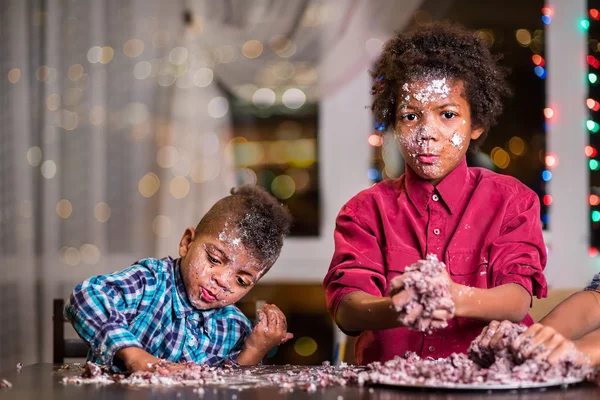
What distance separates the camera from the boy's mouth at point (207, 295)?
1.62 m

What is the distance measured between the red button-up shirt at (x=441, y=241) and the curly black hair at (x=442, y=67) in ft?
0.45

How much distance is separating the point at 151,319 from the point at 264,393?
568 millimetres

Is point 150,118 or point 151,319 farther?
point 150,118

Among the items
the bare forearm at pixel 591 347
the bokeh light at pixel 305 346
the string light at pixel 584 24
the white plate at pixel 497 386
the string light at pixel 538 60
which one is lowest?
the bokeh light at pixel 305 346

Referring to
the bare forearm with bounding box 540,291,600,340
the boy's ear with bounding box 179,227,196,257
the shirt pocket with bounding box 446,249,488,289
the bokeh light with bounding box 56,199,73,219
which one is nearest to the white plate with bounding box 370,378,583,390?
the bare forearm with bounding box 540,291,600,340

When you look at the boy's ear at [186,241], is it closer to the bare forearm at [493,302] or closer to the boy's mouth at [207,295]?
the boy's mouth at [207,295]

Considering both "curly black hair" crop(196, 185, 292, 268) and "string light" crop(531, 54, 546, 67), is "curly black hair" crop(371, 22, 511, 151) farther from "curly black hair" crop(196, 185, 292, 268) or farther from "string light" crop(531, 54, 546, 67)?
"string light" crop(531, 54, 546, 67)

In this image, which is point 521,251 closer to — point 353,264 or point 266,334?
point 353,264

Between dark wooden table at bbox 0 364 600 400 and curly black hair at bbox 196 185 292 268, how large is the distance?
0.54m

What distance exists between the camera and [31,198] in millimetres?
3346

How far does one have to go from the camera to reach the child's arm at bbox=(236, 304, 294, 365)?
1650mm

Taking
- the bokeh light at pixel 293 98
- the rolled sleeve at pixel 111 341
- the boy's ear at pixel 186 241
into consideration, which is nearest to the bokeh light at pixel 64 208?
the bokeh light at pixel 293 98

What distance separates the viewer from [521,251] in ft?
4.74

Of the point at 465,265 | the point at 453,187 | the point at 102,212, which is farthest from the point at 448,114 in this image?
the point at 102,212
